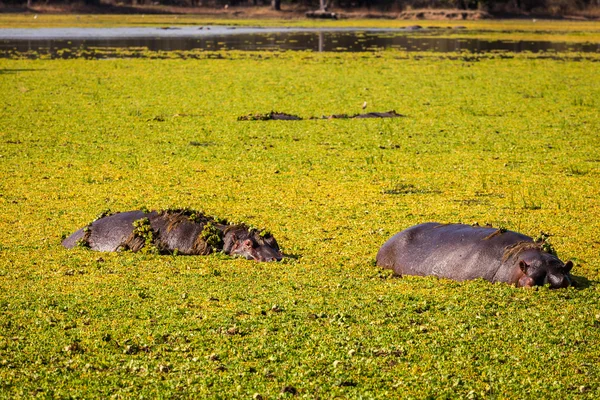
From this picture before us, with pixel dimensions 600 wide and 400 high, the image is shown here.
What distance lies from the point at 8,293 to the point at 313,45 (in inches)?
1501

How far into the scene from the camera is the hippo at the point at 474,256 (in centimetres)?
714

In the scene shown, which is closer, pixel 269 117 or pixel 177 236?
pixel 177 236

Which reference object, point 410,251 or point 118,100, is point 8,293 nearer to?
point 410,251

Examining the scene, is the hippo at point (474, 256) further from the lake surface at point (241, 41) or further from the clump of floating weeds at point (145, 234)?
the lake surface at point (241, 41)

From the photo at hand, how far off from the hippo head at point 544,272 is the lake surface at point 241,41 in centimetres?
2974

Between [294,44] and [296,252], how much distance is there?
37.3m

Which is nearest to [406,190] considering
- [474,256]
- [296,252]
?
[296,252]

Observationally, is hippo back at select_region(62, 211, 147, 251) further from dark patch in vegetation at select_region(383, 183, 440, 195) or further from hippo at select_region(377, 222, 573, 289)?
dark patch in vegetation at select_region(383, 183, 440, 195)

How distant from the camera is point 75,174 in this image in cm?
1225

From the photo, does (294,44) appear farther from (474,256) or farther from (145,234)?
(474,256)

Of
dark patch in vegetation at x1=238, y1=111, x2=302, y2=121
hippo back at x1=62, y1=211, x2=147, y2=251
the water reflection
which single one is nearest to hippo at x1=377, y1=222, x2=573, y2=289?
hippo back at x1=62, y1=211, x2=147, y2=251

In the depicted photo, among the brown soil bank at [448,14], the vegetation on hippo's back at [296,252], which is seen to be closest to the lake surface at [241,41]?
the brown soil bank at [448,14]

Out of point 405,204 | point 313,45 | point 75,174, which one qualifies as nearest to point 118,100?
point 75,174

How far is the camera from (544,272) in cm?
713
